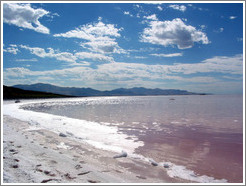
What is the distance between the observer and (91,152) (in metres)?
9.84

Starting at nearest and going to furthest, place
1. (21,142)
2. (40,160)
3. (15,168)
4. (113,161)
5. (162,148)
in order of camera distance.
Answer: (15,168) → (40,160) → (113,161) → (21,142) → (162,148)

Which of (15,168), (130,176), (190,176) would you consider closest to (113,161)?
(130,176)

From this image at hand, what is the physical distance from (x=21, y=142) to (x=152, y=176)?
25.5ft

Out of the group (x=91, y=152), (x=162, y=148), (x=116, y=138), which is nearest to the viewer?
(x=91, y=152)

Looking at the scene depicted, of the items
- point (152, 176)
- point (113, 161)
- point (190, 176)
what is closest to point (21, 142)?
point (113, 161)

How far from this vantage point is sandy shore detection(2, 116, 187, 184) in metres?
6.32

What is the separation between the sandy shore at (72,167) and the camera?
6320mm

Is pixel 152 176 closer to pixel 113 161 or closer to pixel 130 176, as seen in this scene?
pixel 130 176

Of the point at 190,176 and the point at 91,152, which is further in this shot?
the point at 91,152

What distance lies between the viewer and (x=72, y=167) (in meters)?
7.34

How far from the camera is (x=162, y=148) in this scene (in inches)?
441

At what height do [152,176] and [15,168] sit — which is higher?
[15,168]

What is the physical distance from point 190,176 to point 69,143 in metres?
7.36

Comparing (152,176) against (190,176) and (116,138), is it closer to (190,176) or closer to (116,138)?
(190,176)
